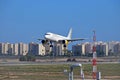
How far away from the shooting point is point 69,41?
301ft

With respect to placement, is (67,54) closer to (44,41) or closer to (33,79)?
(44,41)

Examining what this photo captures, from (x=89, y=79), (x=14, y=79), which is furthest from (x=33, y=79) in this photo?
(x=89, y=79)

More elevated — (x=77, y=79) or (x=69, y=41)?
(x=69, y=41)

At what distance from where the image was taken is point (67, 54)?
154 meters

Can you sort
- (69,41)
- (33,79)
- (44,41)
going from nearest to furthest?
(33,79) < (44,41) < (69,41)

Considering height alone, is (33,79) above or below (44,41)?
below

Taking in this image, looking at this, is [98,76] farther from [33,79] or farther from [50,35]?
[50,35]

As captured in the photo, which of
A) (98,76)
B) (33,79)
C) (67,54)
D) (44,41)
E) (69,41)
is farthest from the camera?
(67,54)

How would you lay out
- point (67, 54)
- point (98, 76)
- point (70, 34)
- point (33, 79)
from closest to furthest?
point (98, 76), point (33, 79), point (70, 34), point (67, 54)

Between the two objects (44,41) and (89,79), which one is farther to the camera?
(44,41)

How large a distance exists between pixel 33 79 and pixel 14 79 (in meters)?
1.56

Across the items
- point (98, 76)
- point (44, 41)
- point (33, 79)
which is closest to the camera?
point (98, 76)

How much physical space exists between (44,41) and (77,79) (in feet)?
168

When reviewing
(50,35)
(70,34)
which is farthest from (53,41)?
(70,34)
